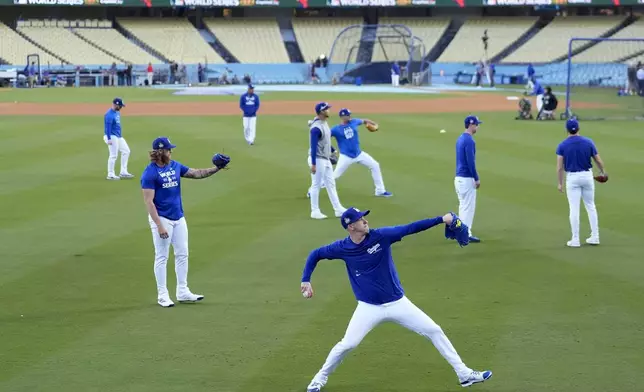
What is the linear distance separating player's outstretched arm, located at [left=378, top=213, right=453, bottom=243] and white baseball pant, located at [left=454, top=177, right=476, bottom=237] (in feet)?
24.1

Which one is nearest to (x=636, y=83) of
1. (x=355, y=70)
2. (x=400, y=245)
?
(x=355, y=70)

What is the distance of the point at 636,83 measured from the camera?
5522cm

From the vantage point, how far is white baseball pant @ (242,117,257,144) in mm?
31422

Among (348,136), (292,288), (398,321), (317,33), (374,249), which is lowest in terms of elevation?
(292,288)

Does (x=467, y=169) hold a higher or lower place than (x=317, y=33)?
lower

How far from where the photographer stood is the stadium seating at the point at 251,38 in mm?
84812

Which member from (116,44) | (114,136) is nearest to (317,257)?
(114,136)

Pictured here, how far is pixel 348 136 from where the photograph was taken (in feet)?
65.0

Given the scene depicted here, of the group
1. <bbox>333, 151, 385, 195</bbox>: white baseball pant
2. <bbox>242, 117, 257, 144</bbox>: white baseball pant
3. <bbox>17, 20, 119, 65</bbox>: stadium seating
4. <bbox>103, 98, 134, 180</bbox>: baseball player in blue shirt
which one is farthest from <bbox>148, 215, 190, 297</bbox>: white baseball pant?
<bbox>17, 20, 119, 65</bbox>: stadium seating

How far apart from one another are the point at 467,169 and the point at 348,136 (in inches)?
180

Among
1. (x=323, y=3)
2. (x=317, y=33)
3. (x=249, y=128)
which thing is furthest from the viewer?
(x=317, y=33)

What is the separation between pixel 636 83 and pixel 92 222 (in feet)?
146

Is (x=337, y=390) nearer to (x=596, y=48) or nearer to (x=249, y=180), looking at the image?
(x=249, y=180)

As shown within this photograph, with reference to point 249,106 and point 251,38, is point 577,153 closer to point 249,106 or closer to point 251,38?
point 249,106
